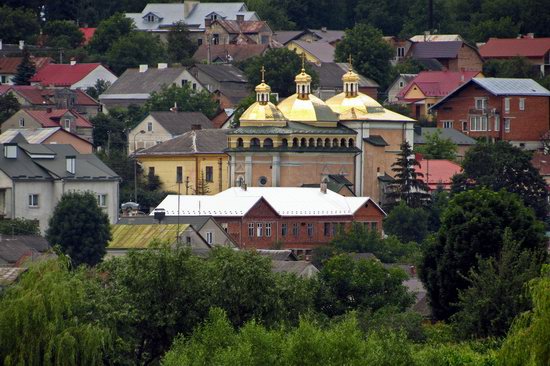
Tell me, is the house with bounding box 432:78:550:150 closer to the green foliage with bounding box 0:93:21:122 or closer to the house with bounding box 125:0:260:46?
the green foliage with bounding box 0:93:21:122

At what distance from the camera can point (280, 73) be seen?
459 feet

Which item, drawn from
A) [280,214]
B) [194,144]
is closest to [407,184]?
[194,144]

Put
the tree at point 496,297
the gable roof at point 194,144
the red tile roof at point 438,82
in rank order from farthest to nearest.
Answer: the red tile roof at point 438,82, the gable roof at point 194,144, the tree at point 496,297

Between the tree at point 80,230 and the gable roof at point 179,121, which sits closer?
the tree at point 80,230

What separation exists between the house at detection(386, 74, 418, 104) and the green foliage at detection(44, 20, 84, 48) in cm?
2107

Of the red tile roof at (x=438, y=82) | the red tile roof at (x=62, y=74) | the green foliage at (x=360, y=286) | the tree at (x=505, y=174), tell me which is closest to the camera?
the green foliage at (x=360, y=286)

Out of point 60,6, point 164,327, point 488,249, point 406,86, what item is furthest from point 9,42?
point 164,327

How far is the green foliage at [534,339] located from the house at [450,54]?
338 ft

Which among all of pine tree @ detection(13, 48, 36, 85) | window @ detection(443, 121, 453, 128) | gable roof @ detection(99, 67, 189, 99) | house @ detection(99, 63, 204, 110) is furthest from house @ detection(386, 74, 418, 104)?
pine tree @ detection(13, 48, 36, 85)

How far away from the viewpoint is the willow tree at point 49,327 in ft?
185

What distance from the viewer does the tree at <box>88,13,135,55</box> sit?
529ft

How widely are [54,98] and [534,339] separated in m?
89.8

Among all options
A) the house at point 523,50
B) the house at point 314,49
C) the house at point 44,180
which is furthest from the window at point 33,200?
the house at point 523,50

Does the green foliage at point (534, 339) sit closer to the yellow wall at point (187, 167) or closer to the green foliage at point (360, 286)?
the green foliage at point (360, 286)
